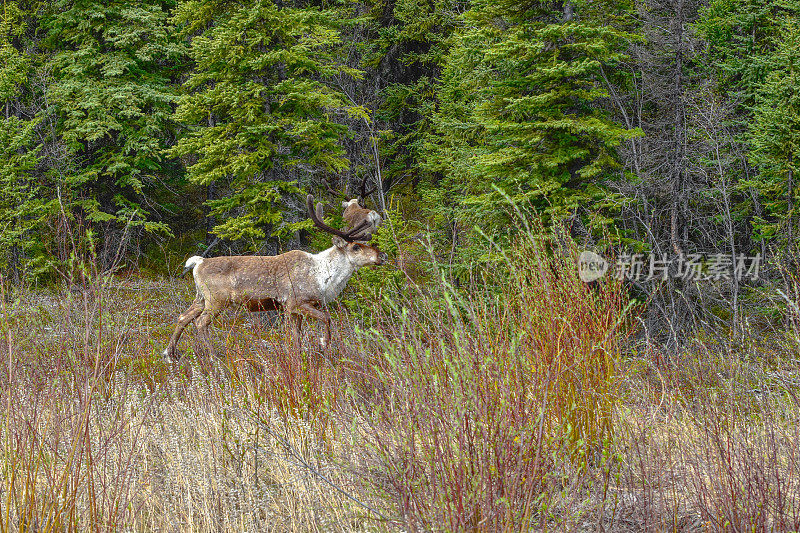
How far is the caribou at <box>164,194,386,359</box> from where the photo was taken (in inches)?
302

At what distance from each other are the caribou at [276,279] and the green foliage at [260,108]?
412 cm

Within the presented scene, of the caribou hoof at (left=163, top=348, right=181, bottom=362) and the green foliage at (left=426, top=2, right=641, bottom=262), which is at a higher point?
the green foliage at (left=426, top=2, right=641, bottom=262)

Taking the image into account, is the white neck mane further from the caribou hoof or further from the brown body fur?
the caribou hoof

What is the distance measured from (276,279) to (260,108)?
A: 611cm

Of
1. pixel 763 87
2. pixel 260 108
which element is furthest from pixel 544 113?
pixel 763 87

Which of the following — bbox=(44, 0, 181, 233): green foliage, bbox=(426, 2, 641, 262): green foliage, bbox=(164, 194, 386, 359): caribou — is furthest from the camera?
bbox=(44, 0, 181, 233): green foliage

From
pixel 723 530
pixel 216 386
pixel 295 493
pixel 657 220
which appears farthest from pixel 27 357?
pixel 657 220

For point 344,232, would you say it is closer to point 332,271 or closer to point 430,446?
point 332,271

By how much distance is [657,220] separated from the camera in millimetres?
14289

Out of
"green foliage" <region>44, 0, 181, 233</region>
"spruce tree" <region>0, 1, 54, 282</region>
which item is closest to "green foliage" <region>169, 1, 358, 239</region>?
"green foliage" <region>44, 0, 181, 233</region>

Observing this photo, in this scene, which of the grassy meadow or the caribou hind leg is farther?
the caribou hind leg

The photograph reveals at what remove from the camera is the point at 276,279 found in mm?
7664

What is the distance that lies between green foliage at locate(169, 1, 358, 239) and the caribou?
13.5 feet

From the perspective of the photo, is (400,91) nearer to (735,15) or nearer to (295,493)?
(735,15)
